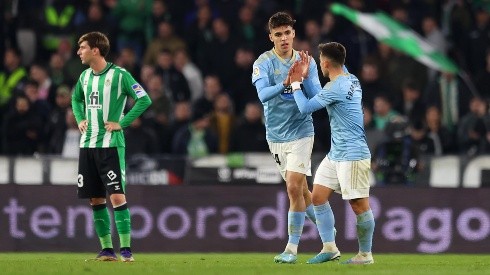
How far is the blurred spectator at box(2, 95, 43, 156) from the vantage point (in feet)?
69.7

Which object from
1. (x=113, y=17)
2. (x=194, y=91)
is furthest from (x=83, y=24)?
(x=194, y=91)

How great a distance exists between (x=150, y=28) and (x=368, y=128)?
16.4 feet

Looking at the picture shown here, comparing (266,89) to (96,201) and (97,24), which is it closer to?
(96,201)

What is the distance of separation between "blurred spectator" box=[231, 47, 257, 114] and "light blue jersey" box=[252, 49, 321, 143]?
8020 millimetres

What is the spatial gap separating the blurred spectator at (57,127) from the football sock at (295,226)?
6.77 metres

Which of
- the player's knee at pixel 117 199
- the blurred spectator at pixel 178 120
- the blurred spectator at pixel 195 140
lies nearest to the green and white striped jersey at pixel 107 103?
the player's knee at pixel 117 199

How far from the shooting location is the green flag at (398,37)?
22312 millimetres

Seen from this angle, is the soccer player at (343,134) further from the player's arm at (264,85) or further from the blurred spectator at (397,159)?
the blurred spectator at (397,159)

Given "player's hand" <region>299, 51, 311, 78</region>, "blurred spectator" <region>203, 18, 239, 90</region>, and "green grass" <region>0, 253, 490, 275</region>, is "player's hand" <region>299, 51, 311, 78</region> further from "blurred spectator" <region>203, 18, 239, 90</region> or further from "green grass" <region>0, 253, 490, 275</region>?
"blurred spectator" <region>203, 18, 239, 90</region>

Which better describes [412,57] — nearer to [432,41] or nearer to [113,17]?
[432,41]

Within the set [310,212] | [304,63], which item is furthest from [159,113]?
[304,63]

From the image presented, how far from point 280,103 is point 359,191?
125 centimetres

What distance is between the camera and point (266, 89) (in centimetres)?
1426

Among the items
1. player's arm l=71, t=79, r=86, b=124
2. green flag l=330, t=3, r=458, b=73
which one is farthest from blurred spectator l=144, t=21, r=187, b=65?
player's arm l=71, t=79, r=86, b=124
